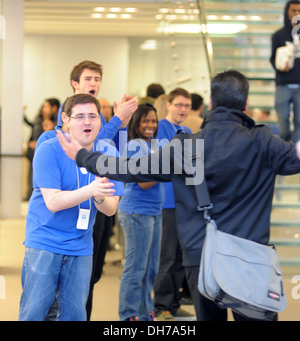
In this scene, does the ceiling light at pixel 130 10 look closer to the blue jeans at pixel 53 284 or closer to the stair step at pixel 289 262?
the stair step at pixel 289 262

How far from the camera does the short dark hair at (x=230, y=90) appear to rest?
2.87 m

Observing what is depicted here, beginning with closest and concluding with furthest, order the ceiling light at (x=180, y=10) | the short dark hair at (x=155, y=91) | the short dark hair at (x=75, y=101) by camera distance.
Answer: the short dark hair at (x=75, y=101) → the short dark hair at (x=155, y=91) → the ceiling light at (x=180, y=10)

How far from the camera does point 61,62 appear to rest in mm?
17406

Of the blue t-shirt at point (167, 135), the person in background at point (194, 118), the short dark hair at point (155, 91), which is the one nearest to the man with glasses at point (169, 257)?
the blue t-shirt at point (167, 135)

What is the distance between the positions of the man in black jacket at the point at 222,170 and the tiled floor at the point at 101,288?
90.3 inches

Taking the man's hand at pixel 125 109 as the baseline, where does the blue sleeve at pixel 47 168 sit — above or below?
below

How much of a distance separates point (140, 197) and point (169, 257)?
0.81m

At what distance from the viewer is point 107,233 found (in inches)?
166

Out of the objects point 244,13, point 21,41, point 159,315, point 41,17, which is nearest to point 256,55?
point 244,13

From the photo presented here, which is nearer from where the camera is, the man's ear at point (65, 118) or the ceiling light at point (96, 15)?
the man's ear at point (65, 118)

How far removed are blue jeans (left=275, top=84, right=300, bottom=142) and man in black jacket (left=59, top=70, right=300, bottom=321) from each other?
4433 millimetres

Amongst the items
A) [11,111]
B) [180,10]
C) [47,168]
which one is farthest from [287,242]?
[11,111]

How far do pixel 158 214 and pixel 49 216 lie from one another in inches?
63.3
